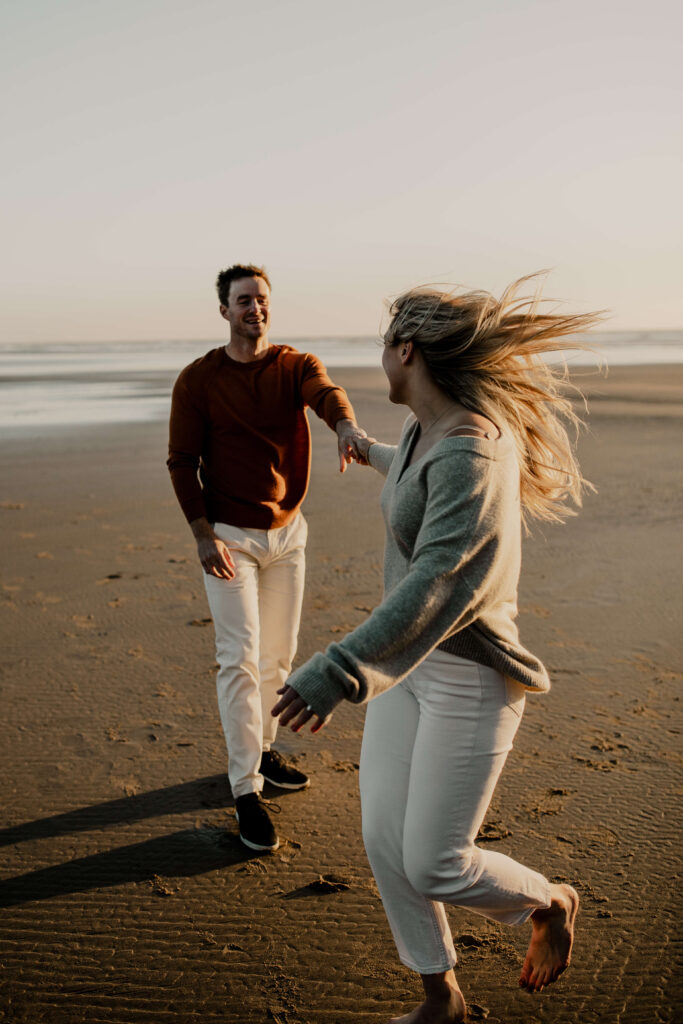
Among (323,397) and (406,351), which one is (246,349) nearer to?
(323,397)

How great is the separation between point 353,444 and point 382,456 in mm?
278

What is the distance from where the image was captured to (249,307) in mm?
4262

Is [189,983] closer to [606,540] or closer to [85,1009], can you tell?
Result: [85,1009]

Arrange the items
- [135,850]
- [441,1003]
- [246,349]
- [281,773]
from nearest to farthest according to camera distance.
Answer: [441,1003], [135,850], [246,349], [281,773]

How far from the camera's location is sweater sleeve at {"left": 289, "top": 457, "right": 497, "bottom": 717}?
7.57 feet

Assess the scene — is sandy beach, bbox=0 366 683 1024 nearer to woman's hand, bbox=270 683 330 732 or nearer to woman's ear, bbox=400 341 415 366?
woman's hand, bbox=270 683 330 732

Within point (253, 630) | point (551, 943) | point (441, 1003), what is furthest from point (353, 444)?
point (441, 1003)

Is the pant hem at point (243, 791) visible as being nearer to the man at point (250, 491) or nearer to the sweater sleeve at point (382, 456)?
the man at point (250, 491)

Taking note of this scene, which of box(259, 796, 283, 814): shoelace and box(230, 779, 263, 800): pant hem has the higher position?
box(230, 779, 263, 800): pant hem

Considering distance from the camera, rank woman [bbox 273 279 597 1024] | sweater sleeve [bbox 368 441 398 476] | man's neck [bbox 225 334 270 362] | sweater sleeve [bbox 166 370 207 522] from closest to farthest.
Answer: woman [bbox 273 279 597 1024]
sweater sleeve [bbox 368 441 398 476]
sweater sleeve [bbox 166 370 207 522]
man's neck [bbox 225 334 270 362]

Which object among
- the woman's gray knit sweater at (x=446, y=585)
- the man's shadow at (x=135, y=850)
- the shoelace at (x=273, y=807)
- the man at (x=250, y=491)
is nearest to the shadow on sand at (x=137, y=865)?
the man's shadow at (x=135, y=850)

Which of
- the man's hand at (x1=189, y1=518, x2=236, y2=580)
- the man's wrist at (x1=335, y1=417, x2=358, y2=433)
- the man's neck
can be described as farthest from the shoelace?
the man's neck

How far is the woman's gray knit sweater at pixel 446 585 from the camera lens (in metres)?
2.32

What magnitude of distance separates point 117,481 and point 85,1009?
997cm
